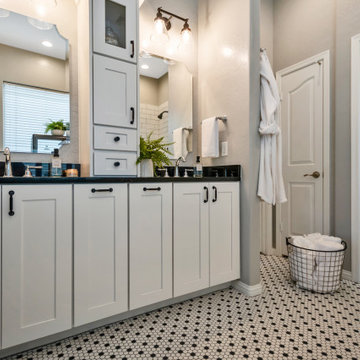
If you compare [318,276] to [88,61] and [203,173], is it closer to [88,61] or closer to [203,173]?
[203,173]

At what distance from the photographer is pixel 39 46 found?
1.79 metres

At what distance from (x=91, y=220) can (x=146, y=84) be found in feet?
4.62

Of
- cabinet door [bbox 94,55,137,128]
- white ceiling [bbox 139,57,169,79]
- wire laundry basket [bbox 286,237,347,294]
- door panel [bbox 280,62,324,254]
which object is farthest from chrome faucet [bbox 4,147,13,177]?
door panel [bbox 280,62,324,254]

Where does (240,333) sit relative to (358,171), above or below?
below

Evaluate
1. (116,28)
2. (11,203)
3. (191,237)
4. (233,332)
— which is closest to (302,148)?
(191,237)

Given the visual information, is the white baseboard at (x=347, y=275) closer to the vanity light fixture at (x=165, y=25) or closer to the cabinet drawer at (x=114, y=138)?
the cabinet drawer at (x=114, y=138)

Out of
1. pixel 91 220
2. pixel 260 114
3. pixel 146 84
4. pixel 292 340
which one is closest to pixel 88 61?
pixel 146 84

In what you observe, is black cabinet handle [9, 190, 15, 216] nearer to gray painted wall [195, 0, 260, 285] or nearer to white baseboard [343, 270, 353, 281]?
gray painted wall [195, 0, 260, 285]

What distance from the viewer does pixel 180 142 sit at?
94.6 inches

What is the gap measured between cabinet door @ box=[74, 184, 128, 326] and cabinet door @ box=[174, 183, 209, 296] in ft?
1.23

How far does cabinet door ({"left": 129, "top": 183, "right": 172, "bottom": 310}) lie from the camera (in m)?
1.54

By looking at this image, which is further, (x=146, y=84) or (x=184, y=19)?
(x=184, y=19)

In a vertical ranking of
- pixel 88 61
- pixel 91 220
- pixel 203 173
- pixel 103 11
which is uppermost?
pixel 103 11

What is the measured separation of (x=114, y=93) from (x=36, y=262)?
1188mm
